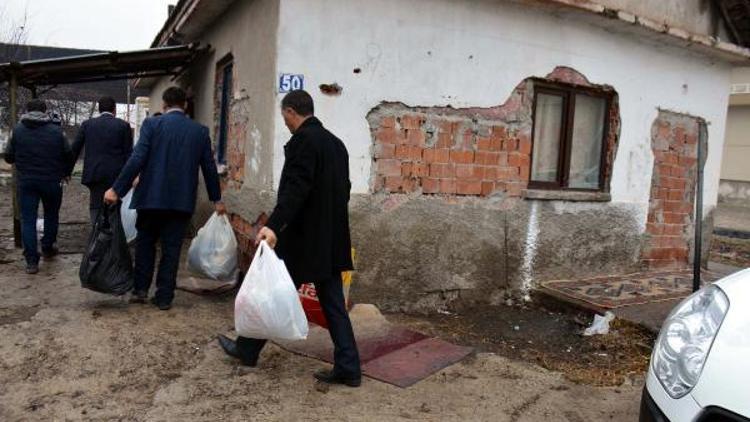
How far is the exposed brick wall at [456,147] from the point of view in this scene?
4.94 m

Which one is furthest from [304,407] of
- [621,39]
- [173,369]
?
[621,39]

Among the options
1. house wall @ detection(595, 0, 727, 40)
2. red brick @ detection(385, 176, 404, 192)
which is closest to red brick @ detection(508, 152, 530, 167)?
red brick @ detection(385, 176, 404, 192)

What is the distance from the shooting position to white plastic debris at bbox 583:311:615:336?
15.8 ft

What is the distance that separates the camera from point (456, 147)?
521 centimetres

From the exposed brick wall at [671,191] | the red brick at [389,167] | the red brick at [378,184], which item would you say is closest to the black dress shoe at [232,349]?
the red brick at [378,184]

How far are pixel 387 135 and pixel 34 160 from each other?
3400mm

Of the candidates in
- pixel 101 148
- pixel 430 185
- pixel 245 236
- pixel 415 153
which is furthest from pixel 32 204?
pixel 430 185

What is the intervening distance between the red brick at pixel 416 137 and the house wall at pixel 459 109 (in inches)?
7.8

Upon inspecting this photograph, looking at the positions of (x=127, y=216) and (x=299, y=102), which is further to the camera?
(x=127, y=216)

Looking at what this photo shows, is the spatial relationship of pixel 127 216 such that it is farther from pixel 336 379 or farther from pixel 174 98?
pixel 336 379

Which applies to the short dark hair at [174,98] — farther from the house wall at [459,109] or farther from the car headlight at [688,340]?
the car headlight at [688,340]

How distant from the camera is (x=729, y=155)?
779 inches

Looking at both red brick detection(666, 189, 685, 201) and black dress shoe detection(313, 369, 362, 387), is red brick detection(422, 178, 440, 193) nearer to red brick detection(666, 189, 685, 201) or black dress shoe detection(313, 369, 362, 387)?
black dress shoe detection(313, 369, 362, 387)

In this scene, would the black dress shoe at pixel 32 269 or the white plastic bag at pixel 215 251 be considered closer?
the white plastic bag at pixel 215 251
